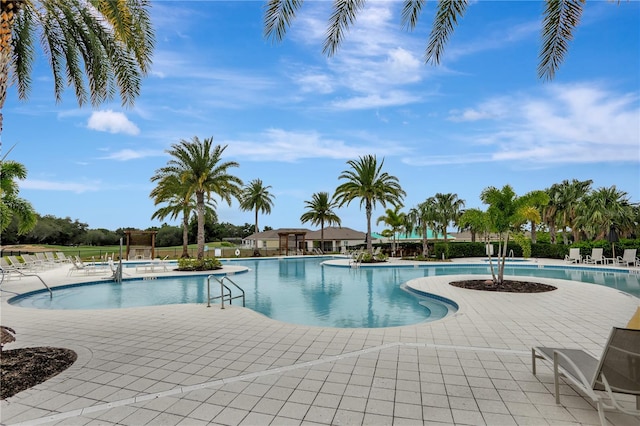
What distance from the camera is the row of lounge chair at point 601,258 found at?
1839 centimetres

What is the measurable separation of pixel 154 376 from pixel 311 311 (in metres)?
5.95

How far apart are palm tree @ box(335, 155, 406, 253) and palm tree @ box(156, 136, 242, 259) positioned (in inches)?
329

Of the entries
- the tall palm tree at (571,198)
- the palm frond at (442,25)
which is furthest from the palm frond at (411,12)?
the tall palm tree at (571,198)

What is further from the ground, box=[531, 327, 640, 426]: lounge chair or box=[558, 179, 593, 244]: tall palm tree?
box=[558, 179, 593, 244]: tall palm tree

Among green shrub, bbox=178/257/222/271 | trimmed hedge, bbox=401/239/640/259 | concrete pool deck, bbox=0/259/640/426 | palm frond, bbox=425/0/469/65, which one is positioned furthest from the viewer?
trimmed hedge, bbox=401/239/640/259

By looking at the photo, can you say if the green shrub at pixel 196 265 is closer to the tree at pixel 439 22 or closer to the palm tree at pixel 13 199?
the palm tree at pixel 13 199

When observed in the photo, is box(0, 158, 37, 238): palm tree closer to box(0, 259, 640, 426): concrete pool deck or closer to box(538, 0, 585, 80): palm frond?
box(0, 259, 640, 426): concrete pool deck

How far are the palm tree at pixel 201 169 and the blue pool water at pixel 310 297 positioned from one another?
5643mm

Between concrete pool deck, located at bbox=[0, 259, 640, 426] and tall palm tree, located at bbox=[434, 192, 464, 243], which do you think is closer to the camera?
concrete pool deck, located at bbox=[0, 259, 640, 426]

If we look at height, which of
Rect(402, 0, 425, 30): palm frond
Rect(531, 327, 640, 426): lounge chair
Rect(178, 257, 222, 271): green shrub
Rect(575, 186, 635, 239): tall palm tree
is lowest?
Rect(178, 257, 222, 271): green shrub

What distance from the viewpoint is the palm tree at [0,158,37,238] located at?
15430 millimetres

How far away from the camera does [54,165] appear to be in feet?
50.8

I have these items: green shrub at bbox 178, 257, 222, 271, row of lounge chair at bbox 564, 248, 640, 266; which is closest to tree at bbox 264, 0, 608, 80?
green shrub at bbox 178, 257, 222, 271

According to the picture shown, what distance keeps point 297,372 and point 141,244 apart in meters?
26.7
